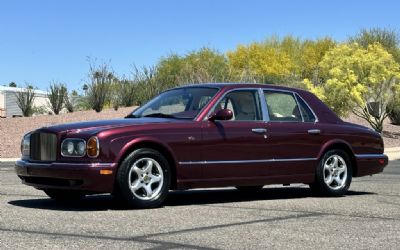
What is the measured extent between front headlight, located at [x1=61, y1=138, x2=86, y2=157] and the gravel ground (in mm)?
16983

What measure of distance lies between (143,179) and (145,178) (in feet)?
0.10

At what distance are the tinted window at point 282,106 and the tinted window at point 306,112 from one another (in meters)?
0.08

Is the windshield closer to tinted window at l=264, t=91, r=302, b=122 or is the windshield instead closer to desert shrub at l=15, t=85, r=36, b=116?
tinted window at l=264, t=91, r=302, b=122

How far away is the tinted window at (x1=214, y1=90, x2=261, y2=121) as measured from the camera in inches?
384

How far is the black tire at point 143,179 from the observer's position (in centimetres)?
847

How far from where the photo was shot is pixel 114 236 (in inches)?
255

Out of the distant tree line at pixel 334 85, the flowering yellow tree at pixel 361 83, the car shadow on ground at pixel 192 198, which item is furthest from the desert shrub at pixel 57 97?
the car shadow on ground at pixel 192 198

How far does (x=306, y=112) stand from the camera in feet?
34.8

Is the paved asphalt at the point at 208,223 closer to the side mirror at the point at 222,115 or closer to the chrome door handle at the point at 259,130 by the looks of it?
the chrome door handle at the point at 259,130

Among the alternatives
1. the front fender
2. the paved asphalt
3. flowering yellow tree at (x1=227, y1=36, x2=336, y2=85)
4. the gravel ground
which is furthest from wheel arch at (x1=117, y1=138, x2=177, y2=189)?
flowering yellow tree at (x1=227, y1=36, x2=336, y2=85)

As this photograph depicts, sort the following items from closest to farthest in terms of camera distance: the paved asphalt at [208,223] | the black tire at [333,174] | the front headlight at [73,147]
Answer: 1. the paved asphalt at [208,223]
2. the front headlight at [73,147]
3. the black tire at [333,174]

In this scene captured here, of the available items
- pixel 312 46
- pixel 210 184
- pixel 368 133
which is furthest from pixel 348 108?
pixel 312 46

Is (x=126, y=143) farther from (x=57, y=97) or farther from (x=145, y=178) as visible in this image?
(x=57, y=97)

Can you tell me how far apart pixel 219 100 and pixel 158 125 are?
43.6 inches
